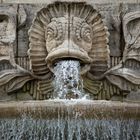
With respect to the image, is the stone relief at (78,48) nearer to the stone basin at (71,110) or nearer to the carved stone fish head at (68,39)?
the carved stone fish head at (68,39)

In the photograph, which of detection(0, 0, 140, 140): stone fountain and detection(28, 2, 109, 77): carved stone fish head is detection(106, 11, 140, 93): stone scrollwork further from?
detection(28, 2, 109, 77): carved stone fish head

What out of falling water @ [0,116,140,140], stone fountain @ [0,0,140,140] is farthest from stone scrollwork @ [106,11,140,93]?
falling water @ [0,116,140,140]

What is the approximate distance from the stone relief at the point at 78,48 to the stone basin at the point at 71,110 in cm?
147

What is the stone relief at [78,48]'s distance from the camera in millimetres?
9203

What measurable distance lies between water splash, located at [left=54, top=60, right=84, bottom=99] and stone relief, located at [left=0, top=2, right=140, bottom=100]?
0.25ft

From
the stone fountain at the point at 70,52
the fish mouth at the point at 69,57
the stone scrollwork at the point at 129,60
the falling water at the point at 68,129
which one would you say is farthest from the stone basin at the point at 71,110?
the stone scrollwork at the point at 129,60

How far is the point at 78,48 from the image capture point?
29.8ft

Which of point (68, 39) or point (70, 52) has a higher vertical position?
point (68, 39)

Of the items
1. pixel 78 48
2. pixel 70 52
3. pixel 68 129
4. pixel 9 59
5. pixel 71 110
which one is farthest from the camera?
pixel 9 59

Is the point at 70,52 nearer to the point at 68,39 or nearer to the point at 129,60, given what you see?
the point at 68,39

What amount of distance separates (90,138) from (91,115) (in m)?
0.28

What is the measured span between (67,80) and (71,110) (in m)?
1.66

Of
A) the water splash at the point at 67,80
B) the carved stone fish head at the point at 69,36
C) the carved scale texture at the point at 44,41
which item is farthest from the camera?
the carved scale texture at the point at 44,41

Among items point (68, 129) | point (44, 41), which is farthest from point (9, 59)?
point (68, 129)
